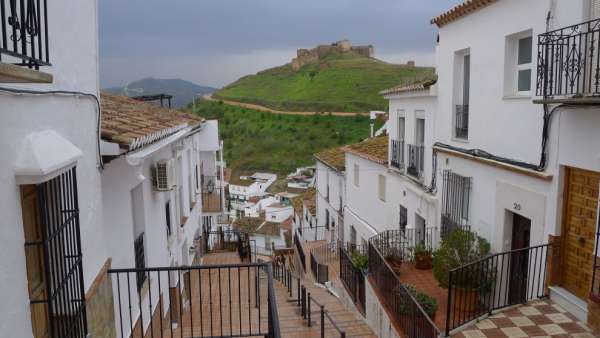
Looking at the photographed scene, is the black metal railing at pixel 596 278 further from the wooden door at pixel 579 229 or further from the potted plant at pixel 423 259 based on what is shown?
the potted plant at pixel 423 259

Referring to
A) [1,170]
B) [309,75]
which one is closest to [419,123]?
[1,170]

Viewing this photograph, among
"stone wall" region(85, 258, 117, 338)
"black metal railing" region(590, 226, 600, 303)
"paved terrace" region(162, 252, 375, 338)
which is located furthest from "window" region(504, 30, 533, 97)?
"stone wall" region(85, 258, 117, 338)

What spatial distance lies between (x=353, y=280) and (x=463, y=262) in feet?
12.0

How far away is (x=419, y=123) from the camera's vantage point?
43.4 ft

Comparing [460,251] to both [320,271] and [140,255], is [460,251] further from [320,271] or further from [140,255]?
[320,271]

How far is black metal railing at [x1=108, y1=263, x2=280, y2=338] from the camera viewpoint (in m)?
5.39

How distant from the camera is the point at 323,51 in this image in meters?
100

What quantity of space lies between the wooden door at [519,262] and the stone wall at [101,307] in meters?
6.05

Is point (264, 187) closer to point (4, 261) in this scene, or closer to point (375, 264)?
point (375, 264)

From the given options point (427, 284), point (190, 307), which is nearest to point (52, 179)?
point (190, 307)

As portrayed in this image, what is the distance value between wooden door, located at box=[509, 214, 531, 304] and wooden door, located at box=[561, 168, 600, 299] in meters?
0.63

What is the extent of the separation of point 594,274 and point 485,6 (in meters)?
5.56

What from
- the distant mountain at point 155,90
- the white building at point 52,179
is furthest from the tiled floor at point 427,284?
the distant mountain at point 155,90

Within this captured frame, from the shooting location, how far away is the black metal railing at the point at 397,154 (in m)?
14.3
